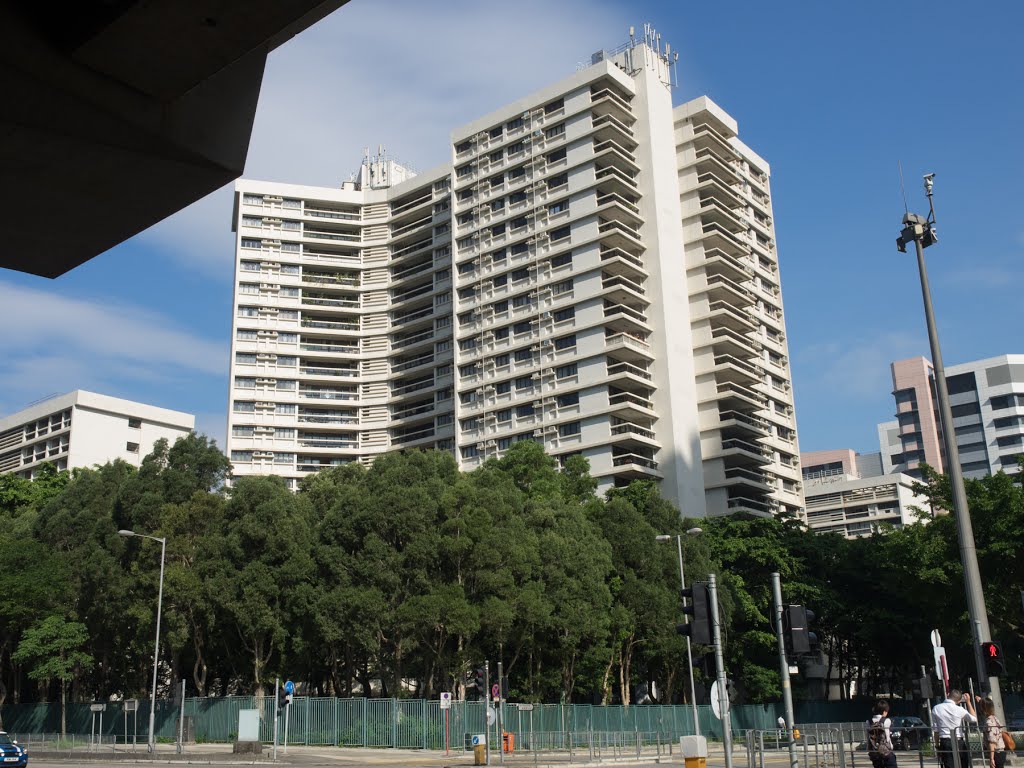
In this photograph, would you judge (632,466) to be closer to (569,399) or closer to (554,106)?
(569,399)

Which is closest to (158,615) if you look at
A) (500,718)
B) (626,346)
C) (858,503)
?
(500,718)

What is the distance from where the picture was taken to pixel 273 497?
45.2m

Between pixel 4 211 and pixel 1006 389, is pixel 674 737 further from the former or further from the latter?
pixel 1006 389

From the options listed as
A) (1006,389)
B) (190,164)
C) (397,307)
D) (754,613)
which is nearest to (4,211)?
(190,164)

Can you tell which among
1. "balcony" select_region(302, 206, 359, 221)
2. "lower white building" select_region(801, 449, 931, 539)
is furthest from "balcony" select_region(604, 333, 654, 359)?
"lower white building" select_region(801, 449, 931, 539)

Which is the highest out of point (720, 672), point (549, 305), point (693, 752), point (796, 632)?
point (549, 305)

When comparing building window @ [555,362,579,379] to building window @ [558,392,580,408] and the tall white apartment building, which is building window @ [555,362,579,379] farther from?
building window @ [558,392,580,408]

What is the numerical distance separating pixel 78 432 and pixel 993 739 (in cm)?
9246

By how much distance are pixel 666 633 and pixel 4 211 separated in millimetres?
47257

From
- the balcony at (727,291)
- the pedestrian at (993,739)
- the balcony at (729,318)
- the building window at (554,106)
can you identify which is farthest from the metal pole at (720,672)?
the building window at (554,106)

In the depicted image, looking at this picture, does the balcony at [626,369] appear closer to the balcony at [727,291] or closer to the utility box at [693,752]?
the balcony at [727,291]

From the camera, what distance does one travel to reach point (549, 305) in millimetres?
80875

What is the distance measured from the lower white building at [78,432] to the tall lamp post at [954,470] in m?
84.1

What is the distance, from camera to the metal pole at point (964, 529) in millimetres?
19078
